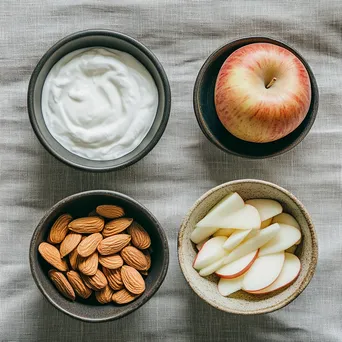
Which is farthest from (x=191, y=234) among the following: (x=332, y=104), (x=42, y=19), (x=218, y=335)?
(x=42, y=19)

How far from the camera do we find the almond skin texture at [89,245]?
1.04 m

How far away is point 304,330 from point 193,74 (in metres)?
0.48

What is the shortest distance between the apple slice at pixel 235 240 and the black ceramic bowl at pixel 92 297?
100mm

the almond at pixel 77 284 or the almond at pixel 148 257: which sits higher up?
the almond at pixel 148 257

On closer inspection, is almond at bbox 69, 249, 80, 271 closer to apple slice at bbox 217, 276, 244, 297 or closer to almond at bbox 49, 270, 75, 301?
almond at bbox 49, 270, 75, 301

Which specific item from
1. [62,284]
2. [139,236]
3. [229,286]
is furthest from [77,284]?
[229,286]

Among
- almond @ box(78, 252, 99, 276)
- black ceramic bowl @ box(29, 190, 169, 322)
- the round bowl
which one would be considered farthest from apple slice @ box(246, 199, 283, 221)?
almond @ box(78, 252, 99, 276)

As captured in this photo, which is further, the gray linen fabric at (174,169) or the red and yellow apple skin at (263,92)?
the gray linen fabric at (174,169)

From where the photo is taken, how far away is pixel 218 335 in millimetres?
1130

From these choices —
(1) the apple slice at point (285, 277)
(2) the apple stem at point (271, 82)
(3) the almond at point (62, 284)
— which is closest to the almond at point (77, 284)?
(3) the almond at point (62, 284)

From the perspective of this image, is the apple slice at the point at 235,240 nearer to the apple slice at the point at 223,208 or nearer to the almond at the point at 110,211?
the apple slice at the point at 223,208

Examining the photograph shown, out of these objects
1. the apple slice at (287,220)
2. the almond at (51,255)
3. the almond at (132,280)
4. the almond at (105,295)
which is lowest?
the almond at (105,295)

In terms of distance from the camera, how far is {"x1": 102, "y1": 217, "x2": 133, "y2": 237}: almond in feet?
3.48

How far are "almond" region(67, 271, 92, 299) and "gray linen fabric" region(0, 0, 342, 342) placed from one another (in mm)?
95
